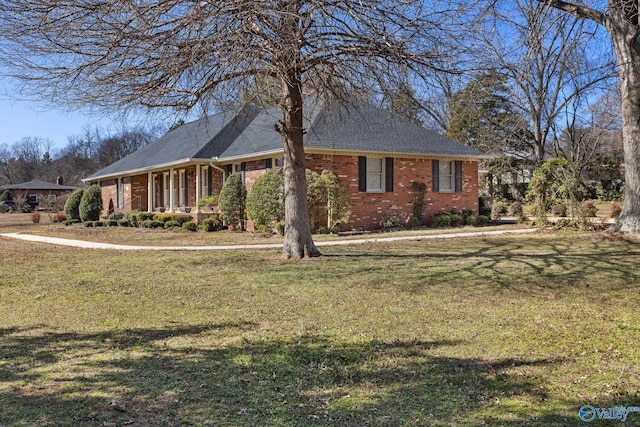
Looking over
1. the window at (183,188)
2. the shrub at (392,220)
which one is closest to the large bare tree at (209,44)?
the shrub at (392,220)

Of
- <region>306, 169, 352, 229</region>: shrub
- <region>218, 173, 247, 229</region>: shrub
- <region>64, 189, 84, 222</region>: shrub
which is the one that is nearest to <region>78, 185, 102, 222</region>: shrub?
<region>64, 189, 84, 222</region>: shrub

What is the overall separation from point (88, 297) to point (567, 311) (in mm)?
6276

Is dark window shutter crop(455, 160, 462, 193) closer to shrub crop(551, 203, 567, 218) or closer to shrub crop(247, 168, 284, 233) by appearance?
shrub crop(551, 203, 567, 218)

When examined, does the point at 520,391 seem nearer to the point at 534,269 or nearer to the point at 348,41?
the point at 534,269

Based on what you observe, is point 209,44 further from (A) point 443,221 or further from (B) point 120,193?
(B) point 120,193

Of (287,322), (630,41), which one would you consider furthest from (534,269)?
(630,41)

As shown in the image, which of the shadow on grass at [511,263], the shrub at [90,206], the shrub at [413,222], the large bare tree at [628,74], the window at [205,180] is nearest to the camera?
the shadow on grass at [511,263]

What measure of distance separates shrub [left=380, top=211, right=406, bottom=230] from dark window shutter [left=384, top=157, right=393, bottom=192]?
92 cm

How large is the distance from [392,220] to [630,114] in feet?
28.1

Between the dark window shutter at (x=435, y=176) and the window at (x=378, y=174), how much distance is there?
84.7 inches

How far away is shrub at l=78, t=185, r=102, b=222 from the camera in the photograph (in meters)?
27.1

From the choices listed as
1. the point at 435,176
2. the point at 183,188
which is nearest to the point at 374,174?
the point at 435,176

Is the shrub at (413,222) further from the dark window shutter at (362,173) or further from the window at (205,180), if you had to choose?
the window at (205,180)

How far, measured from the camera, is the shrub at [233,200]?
65.2ft
